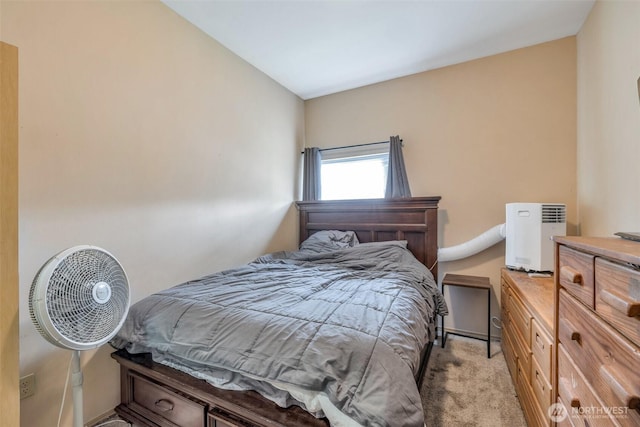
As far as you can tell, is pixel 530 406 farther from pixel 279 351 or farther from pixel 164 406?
pixel 164 406

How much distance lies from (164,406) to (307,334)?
37.7 inches

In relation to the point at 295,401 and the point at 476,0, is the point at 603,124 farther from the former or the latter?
the point at 295,401

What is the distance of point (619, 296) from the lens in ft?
1.93

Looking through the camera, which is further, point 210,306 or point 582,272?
point 210,306

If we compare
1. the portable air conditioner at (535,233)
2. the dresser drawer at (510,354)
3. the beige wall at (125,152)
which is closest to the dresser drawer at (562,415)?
the dresser drawer at (510,354)

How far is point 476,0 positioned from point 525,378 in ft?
8.45

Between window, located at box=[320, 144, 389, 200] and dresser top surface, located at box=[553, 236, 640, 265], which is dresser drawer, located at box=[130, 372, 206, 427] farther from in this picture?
window, located at box=[320, 144, 389, 200]

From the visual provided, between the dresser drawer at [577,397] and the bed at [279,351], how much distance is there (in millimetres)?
459

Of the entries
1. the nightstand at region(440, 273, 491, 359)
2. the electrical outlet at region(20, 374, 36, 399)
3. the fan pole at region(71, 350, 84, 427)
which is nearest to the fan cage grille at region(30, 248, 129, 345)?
the fan pole at region(71, 350, 84, 427)

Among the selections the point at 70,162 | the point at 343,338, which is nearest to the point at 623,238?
the point at 343,338

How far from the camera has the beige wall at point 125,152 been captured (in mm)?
1392

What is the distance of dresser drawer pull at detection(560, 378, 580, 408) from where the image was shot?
841mm

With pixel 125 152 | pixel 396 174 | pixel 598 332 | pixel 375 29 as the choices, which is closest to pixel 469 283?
pixel 396 174

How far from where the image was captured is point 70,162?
1.53 meters
